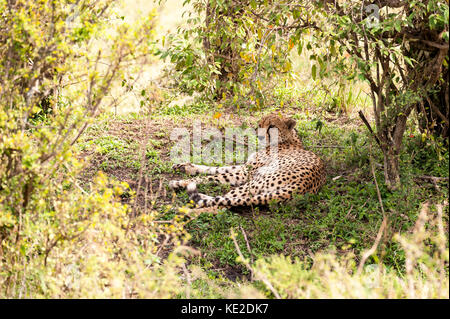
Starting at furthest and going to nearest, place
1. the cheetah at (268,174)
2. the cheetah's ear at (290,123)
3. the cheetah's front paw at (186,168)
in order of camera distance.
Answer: the cheetah's ear at (290,123) → the cheetah's front paw at (186,168) → the cheetah at (268,174)

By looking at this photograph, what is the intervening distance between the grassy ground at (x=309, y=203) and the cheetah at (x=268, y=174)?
115mm

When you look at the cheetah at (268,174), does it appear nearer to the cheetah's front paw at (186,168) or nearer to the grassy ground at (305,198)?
the cheetah's front paw at (186,168)

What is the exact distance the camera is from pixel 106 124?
7.11m

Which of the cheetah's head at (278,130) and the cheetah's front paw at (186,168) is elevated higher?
the cheetah's head at (278,130)

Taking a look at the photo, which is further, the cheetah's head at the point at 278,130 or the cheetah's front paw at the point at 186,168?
the cheetah's head at the point at 278,130

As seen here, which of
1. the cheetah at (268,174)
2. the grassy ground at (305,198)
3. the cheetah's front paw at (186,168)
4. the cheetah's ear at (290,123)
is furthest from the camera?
the cheetah's ear at (290,123)

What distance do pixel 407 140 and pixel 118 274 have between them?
3711mm

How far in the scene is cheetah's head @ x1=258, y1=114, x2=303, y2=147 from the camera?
6.22 metres

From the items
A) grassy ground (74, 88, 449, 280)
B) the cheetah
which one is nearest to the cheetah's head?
the cheetah

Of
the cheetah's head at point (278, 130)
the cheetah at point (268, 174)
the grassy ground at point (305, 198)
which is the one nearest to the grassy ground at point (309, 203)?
the grassy ground at point (305, 198)

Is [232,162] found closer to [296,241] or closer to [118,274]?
[296,241]

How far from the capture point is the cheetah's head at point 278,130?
6223mm

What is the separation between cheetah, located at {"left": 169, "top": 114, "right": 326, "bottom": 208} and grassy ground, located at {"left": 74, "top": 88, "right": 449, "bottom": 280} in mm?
115
